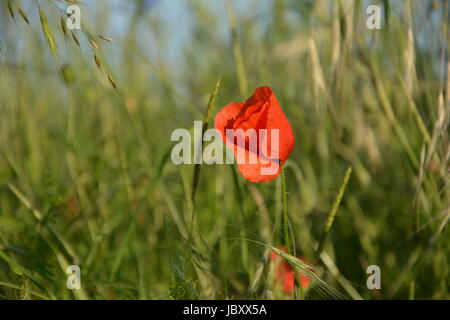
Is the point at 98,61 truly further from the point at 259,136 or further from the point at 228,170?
the point at 228,170

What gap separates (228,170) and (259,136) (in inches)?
27.5

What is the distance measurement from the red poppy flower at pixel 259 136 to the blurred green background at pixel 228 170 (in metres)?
0.12

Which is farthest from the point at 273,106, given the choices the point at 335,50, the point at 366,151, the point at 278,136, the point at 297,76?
the point at 297,76

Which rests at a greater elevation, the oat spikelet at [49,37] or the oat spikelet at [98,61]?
the oat spikelet at [49,37]

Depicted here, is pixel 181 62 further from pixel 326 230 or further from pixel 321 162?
pixel 326 230

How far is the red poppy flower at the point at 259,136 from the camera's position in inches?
27.7

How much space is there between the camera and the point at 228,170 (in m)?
1.41

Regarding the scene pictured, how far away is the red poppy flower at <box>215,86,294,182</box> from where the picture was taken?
0.70 metres

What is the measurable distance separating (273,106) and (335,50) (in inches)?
15.0

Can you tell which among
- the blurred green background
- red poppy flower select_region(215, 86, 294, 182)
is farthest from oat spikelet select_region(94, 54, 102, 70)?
red poppy flower select_region(215, 86, 294, 182)

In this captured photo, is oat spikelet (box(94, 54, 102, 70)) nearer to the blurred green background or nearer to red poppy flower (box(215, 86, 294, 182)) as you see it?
the blurred green background

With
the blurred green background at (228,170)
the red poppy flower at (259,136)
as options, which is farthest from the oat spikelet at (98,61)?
the red poppy flower at (259,136)

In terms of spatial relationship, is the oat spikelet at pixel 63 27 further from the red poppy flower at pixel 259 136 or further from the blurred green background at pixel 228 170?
the red poppy flower at pixel 259 136

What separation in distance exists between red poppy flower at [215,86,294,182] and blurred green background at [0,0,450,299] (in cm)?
12
